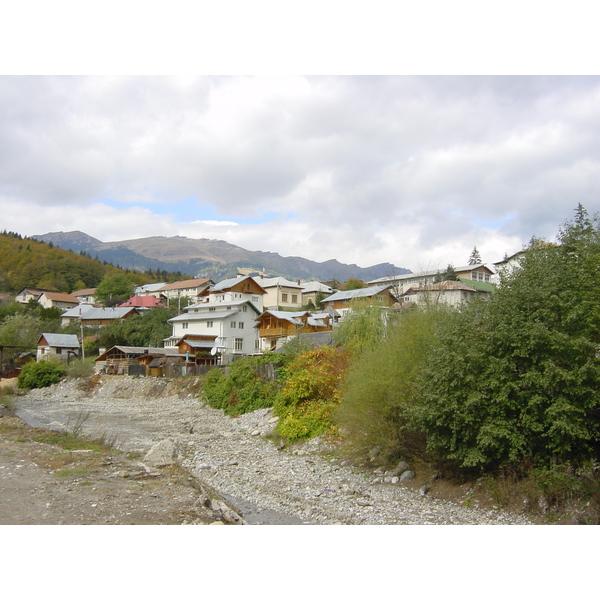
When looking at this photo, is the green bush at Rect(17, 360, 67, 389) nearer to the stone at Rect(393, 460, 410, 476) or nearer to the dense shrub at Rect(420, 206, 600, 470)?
the stone at Rect(393, 460, 410, 476)

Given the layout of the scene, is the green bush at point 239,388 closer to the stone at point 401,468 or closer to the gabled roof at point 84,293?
the stone at point 401,468

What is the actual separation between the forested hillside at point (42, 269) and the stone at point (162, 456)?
4575 inches

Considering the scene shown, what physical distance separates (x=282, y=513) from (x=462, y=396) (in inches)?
231

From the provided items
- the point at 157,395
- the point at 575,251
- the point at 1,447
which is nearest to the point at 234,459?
the point at 1,447

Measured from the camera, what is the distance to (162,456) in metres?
18.5

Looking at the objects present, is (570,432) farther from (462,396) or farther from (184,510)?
(184,510)

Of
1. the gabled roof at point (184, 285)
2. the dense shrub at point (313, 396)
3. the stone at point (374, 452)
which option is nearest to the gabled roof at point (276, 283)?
the gabled roof at point (184, 285)

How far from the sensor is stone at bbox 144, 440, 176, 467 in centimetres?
1774

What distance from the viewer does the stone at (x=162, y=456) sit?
58.2 ft

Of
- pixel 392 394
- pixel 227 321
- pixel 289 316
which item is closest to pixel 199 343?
pixel 227 321

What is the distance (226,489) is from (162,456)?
3.96 metres

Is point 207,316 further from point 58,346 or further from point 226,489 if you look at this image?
point 226,489

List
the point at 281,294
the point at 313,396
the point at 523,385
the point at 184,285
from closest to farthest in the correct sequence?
the point at 523,385, the point at 313,396, the point at 281,294, the point at 184,285

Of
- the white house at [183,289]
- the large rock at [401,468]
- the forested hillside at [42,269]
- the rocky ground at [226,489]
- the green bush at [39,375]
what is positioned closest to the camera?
the rocky ground at [226,489]
